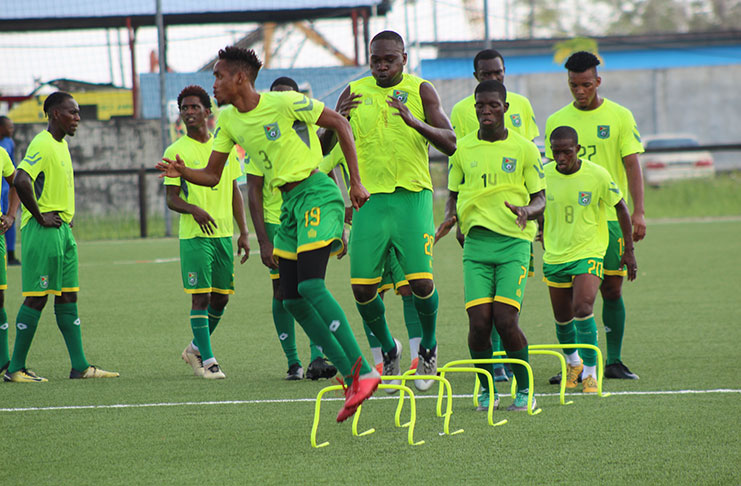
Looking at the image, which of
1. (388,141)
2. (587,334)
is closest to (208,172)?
(388,141)

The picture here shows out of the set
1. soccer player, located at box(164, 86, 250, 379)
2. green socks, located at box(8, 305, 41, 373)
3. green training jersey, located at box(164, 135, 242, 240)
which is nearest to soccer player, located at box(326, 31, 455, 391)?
soccer player, located at box(164, 86, 250, 379)

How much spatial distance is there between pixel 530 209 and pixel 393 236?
0.96m

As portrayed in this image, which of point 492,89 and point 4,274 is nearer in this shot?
point 492,89

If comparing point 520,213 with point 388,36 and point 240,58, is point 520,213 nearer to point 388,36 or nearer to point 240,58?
point 388,36

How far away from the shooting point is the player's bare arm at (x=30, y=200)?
26.5 feet

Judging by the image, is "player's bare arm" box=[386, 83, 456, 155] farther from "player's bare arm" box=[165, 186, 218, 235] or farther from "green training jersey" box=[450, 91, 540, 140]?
"player's bare arm" box=[165, 186, 218, 235]

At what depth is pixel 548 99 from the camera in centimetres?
4294

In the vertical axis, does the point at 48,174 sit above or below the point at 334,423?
above

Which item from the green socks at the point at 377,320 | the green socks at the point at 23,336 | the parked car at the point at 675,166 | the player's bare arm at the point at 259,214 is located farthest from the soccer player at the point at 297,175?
the parked car at the point at 675,166

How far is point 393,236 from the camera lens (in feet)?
22.5

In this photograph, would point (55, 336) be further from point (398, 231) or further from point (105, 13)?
point (105, 13)

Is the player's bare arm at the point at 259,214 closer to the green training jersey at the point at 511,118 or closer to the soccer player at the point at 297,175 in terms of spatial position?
the soccer player at the point at 297,175

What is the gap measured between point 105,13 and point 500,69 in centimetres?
2525

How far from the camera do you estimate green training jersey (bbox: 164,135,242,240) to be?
8.64 meters
